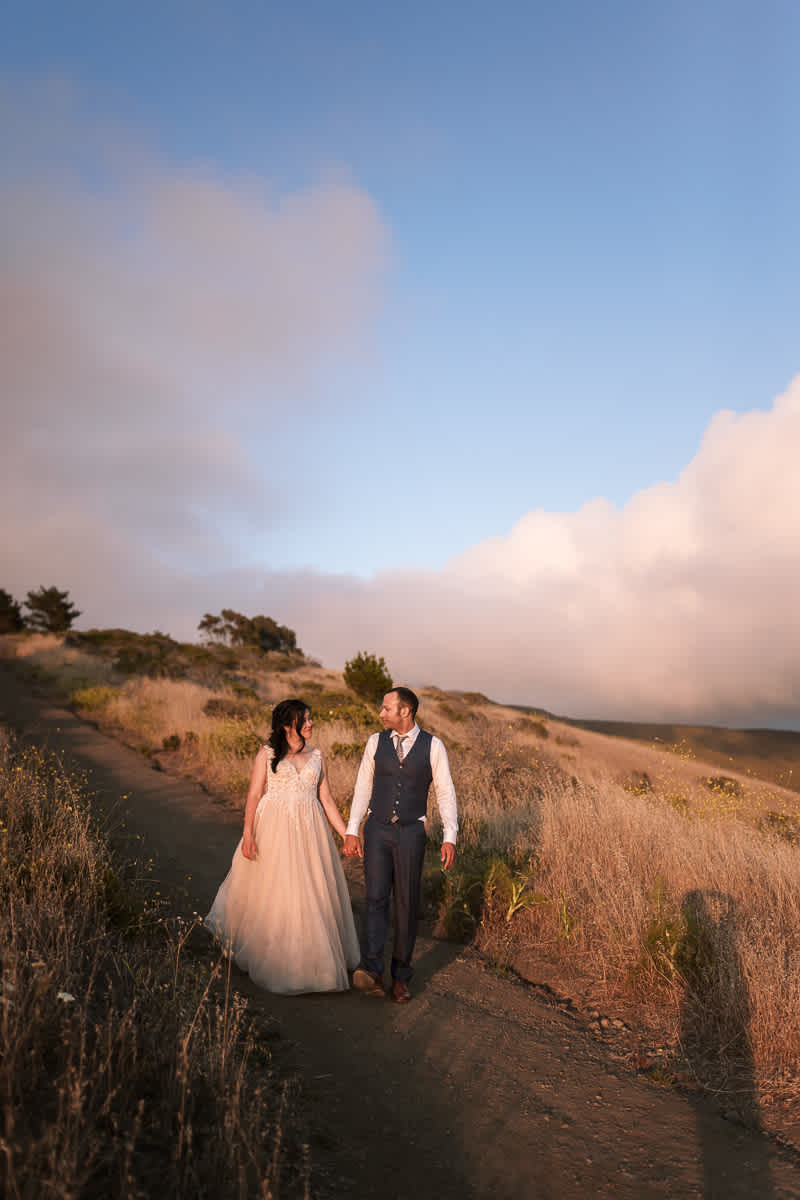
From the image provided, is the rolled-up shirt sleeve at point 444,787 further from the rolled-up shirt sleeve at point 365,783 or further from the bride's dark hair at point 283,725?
the bride's dark hair at point 283,725

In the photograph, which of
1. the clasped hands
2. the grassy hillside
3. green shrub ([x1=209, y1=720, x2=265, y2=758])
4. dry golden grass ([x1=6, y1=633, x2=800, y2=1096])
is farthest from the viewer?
the grassy hillside

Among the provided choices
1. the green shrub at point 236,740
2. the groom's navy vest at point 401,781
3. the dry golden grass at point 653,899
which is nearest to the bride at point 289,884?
the groom's navy vest at point 401,781

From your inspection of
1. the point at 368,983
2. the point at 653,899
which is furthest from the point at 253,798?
the point at 653,899

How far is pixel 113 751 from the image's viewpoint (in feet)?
53.5

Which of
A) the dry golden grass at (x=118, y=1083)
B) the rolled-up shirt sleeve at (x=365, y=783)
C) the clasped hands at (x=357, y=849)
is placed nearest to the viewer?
the dry golden grass at (x=118, y=1083)

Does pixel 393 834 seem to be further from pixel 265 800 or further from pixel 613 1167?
pixel 613 1167

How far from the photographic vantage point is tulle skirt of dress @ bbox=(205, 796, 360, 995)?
545cm

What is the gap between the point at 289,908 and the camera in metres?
5.55

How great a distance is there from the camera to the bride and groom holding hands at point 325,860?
18.0ft

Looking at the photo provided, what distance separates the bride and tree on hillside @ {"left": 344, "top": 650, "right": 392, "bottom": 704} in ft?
64.7

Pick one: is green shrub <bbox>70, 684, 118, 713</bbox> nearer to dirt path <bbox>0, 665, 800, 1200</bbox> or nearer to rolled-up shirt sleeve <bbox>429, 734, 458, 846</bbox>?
dirt path <bbox>0, 665, 800, 1200</bbox>

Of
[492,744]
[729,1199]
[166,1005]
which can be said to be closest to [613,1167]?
[729,1199]

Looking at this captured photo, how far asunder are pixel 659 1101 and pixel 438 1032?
142 cm

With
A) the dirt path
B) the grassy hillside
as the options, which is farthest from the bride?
the grassy hillside
